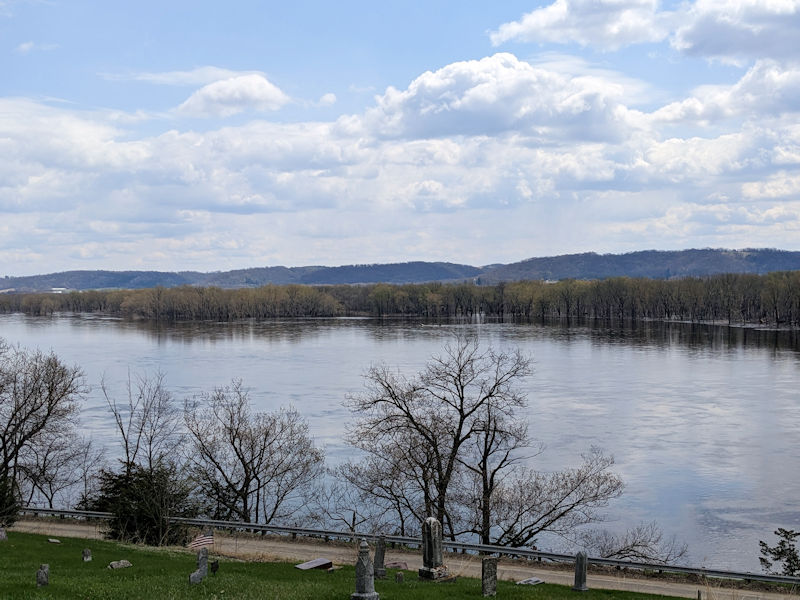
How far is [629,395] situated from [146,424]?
3424 cm

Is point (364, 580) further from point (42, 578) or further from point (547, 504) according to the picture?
point (547, 504)

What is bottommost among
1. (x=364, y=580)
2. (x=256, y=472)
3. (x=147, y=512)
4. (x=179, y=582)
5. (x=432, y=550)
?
(x=256, y=472)

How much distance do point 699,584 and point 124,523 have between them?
702 inches

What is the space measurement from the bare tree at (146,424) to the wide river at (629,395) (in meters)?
1.50

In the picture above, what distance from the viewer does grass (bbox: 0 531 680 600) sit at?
1488cm

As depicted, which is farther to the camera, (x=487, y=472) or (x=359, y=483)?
(x=487, y=472)

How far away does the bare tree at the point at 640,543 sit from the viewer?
2644 cm

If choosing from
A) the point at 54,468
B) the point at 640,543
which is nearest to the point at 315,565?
the point at 640,543

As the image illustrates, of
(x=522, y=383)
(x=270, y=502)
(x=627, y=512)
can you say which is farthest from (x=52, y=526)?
(x=522, y=383)

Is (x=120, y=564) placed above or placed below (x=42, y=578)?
below

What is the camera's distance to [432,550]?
708 inches

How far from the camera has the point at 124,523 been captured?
87.3 ft

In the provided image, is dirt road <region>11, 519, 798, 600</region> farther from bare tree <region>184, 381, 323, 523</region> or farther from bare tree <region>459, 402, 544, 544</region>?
bare tree <region>184, 381, 323, 523</region>

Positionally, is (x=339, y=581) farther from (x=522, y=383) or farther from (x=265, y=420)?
(x=522, y=383)
